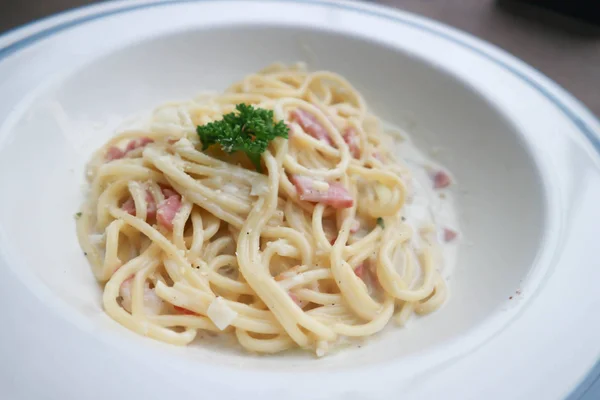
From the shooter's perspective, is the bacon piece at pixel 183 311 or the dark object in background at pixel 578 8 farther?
the dark object in background at pixel 578 8

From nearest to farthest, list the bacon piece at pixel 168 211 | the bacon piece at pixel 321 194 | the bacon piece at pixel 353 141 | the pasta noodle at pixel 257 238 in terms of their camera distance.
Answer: the pasta noodle at pixel 257 238, the bacon piece at pixel 168 211, the bacon piece at pixel 321 194, the bacon piece at pixel 353 141

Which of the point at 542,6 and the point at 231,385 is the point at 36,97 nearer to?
the point at 231,385

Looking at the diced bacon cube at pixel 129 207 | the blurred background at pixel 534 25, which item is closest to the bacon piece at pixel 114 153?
the diced bacon cube at pixel 129 207

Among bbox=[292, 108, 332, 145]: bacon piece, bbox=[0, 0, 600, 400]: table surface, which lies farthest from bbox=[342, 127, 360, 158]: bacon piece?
bbox=[0, 0, 600, 400]: table surface

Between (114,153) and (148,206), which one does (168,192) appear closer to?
(148,206)

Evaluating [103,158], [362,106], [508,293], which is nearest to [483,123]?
[362,106]

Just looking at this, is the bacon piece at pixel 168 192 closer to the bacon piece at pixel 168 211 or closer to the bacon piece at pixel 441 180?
the bacon piece at pixel 168 211
